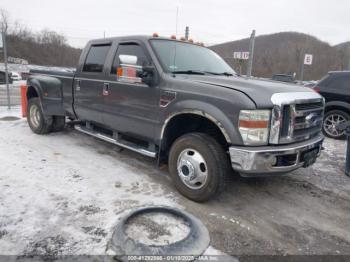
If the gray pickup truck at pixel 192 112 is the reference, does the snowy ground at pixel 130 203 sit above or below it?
below

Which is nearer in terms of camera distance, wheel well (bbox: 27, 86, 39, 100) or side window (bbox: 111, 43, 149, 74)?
side window (bbox: 111, 43, 149, 74)

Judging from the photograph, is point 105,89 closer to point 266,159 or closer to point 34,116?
point 34,116

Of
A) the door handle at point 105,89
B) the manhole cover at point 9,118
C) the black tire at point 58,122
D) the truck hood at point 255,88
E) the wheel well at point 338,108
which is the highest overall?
the truck hood at point 255,88

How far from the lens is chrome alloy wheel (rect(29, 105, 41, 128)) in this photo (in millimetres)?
6285

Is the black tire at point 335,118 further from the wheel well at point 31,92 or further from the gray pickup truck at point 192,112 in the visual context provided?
the wheel well at point 31,92

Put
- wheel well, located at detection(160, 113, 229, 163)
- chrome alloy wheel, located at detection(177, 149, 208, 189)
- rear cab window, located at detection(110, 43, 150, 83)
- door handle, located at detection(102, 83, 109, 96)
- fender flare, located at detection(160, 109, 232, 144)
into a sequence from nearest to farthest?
fender flare, located at detection(160, 109, 232, 144) < chrome alloy wheel, located at detection(177, 149, 208, 189) < wheel well, located at detection(160, 113, 229, 163) < rear cab window, located at detection(110, 43, 150, 83) < door handle, located at detection(102, 83, 109, 96)

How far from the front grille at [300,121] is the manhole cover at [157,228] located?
136 centimetres

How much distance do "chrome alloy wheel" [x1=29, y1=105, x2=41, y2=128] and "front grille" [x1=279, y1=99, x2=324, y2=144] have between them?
4932 millimetres

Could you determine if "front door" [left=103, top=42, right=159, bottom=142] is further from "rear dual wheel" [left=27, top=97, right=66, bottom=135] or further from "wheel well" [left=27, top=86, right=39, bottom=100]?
"wheel well" [left=27, top=86, right=39, bottom=100]

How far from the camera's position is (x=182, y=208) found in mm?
3459

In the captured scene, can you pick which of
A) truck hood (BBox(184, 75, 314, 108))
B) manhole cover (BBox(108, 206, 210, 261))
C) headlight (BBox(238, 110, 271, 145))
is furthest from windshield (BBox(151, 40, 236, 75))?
manhole cover (BBox(108, 206, 210, 261))

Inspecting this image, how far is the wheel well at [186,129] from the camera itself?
372 cm

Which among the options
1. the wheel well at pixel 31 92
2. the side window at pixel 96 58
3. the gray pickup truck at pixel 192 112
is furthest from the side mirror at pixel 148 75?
the wheel well at pixel 31 92

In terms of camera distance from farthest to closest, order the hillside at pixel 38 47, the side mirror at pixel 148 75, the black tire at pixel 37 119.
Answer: the hillside at pixel 38 47
the black tire at pixel 37 119
the side mirror at pixel 148 75
